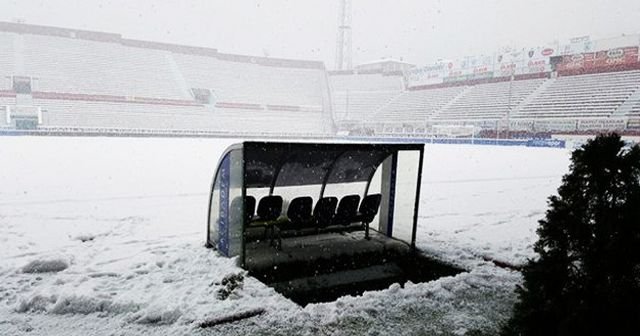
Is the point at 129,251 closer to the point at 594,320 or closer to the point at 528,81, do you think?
the point at 594,320

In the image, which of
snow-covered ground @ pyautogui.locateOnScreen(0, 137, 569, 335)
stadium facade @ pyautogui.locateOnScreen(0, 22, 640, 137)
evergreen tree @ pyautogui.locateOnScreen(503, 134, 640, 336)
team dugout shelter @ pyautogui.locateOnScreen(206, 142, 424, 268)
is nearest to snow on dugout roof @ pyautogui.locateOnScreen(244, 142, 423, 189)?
team dugout shelter @ pyautogui.locateOnScreen(206, 142, 424, 268)

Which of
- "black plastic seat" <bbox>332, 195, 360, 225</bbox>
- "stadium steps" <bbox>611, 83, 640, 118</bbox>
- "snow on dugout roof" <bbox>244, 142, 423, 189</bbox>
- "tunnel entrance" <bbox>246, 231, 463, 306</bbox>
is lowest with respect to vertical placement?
"tunnel entrance" <bbox>246, 231, 463, 306</bbox>

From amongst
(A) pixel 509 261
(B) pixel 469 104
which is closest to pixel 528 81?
(B) pixel 469 104

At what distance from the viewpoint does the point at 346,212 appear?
6.49 m

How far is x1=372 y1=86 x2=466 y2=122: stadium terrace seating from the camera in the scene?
5053 centimetres

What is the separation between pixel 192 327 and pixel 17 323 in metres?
1.47

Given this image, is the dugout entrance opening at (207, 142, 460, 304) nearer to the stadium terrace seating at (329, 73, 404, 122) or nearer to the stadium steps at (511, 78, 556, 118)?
the stadium steps at (511, 78, 556, 118)

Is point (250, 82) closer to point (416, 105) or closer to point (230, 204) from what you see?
point (416, 105)

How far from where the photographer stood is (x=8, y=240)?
6191mm

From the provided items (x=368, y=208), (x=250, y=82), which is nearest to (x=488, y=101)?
(x=250, y=82)

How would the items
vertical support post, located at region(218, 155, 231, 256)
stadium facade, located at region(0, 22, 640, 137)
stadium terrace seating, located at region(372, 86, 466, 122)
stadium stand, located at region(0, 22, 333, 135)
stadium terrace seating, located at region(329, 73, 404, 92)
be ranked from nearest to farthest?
vertical support post, located at region(218, 155, 231, 256) < stadium facade, located at region(0, 22, 640, 137) < stadium stand, located at region(0, 22, 333, 135) < stadium terrace seating, located at region(372, 86, 466, 122) < stadium terrace seating, located at region(329, 73, 404, 92)

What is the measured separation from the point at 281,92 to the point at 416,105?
17287 millimetres

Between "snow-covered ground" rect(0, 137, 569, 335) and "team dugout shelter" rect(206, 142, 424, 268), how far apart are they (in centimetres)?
51

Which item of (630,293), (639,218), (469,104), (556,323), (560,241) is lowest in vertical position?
(556,323)
